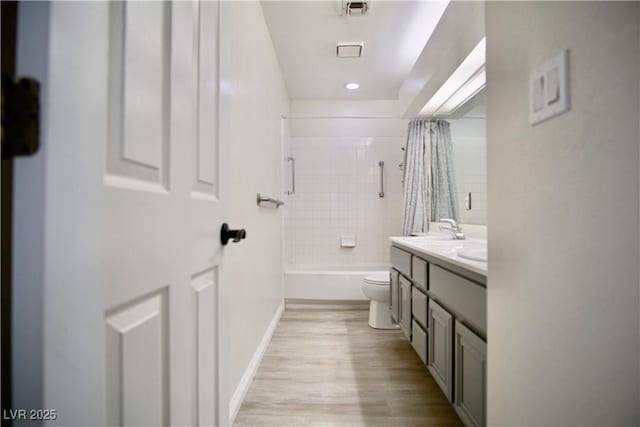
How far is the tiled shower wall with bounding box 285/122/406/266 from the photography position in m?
3.99

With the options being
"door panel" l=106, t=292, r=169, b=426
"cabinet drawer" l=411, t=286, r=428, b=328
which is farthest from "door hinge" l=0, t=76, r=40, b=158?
"cabinet drawer" l=411, t=286, r=428, b=328

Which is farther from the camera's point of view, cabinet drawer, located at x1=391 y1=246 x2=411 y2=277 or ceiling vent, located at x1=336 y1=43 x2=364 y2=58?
ceiling vent, located at x1=336 y1=43 x2=364 y2=58

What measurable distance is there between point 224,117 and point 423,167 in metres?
2.45

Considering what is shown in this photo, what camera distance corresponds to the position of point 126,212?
0.46 metres

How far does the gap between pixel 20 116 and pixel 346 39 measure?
257 cm

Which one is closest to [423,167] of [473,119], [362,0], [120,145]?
[473,119]

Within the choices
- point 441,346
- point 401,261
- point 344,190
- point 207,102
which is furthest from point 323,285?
point 207,102

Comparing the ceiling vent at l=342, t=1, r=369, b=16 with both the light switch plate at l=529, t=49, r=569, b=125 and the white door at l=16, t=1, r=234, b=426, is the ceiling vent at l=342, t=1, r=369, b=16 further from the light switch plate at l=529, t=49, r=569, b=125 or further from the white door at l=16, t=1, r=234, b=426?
the light switch plate at l=529, t=49, r=569, b=125

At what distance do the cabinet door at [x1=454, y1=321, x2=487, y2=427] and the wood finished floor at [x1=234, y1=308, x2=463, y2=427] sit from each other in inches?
13.7

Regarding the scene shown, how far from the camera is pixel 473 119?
2396 millimetres

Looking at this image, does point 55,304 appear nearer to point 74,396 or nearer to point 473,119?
point 74,396

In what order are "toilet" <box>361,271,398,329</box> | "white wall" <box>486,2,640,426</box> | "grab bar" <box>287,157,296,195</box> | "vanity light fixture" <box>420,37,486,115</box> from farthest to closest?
"grab bar" <box>287,157,296,195</box> < "toilet" <box>361,271,398,329</box> < "vanity light fixture" <box>420,37,486,115</box> < "white wall" <box>486,2,640,426</box>

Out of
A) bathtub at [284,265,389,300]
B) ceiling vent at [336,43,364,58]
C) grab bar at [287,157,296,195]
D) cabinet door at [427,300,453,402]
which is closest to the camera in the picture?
cabinet door at [427,300,453,402]

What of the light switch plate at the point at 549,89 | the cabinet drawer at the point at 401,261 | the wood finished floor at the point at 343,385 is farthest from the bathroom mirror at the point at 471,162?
the light switch plate at the point at 549,89
